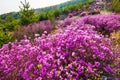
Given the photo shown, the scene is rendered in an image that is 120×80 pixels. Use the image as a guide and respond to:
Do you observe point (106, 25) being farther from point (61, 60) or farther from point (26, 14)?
point (26, 14)

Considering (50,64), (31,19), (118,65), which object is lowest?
(31,19)

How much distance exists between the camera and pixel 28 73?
5.69 m

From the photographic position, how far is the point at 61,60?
5930mm

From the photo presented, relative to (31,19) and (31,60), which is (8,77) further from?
(31,19)

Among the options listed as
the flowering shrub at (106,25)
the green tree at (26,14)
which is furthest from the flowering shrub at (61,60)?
the green tree at (26,14)

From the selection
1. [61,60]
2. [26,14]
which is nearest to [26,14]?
[26,14]

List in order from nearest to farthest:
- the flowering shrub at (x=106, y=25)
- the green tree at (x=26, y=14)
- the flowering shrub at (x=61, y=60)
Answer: the flowering shrub at (x=61, y=60) → the flowering shrub at (x=106, y=25) → the green tree at (x=26, y=14)

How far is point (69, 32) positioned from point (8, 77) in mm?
1784

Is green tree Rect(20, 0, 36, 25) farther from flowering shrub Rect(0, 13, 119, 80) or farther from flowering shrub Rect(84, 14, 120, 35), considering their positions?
flowering shrub Rect(0, 13, 119, 80)

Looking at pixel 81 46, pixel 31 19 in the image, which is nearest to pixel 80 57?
pixel 81 46

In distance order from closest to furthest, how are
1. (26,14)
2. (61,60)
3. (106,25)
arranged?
(61,60)
(106,25)
(26,14)

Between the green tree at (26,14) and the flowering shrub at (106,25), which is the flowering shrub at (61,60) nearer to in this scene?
the flowering shrub at (106,25)

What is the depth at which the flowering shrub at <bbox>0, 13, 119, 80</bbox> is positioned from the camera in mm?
5617

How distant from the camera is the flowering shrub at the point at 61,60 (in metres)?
5.62
